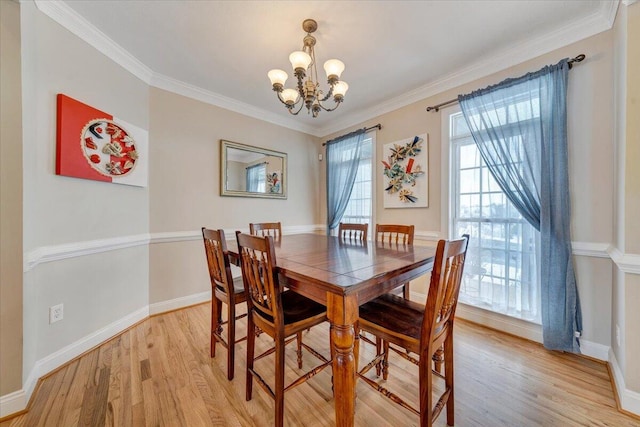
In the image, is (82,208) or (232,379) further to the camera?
(82,208)

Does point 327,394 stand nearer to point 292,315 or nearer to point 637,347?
point 292,315

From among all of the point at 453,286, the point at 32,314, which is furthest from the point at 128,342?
the point at 453,286

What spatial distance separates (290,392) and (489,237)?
2.25m

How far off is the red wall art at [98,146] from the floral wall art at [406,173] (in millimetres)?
2820

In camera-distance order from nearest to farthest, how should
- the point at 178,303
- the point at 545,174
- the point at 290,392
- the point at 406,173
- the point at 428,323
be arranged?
the point at 428,323, the point at 290,392, the point at 545,174, the point at 178,303, the point at 406,173

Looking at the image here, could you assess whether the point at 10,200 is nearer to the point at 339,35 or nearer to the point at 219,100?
the point at 219,100

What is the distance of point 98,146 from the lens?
2021 mm

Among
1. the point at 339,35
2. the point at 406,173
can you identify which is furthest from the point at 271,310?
the point at 406,173

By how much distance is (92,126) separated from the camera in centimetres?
196

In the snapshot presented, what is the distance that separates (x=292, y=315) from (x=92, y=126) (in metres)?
2.25

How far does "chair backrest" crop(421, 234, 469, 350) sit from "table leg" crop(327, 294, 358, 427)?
34 centimetres

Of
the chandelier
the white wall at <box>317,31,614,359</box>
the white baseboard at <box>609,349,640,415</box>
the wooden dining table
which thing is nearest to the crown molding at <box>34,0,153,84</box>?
the chandelier

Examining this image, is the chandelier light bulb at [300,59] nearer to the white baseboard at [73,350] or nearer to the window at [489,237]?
the window at [489,237]

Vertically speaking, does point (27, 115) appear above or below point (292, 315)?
above
